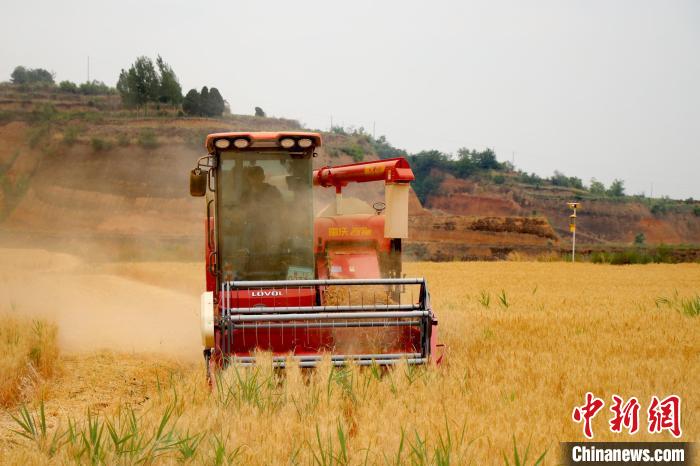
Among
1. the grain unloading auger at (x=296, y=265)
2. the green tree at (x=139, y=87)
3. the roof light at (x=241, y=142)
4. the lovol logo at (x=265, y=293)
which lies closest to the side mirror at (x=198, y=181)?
the grain unloading auger at (x=296, y=265)

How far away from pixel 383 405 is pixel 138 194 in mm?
49526

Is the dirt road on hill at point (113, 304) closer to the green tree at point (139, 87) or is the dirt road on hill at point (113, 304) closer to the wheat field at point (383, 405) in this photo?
the wheat field at point (383, 405)

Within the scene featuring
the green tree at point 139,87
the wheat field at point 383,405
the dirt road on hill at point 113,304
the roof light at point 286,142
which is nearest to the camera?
the wheat field at point 383,405

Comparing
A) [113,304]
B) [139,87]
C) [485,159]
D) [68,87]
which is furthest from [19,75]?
[113,304]

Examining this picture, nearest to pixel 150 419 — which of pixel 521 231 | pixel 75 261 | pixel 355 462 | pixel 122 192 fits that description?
pixel 355 462

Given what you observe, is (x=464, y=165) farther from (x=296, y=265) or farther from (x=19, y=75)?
(x=296, y=265)

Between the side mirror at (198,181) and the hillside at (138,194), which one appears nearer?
the side mirror at (198,181)

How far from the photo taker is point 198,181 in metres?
7.54

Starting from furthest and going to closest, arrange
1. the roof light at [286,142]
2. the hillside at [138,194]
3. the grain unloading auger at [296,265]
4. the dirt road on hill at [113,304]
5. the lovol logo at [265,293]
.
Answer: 1. the hillside at [138,194]
2. the dirt road on hill at [113,304]
3. the roof light at [286,142]
4. the lovol logo at [265,293]
5. the grain unloading auger at [296,265]

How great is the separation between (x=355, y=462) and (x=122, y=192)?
168ft

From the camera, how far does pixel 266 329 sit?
22.3ft

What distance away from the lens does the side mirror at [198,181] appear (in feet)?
24.6

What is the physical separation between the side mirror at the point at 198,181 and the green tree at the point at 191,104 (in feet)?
195

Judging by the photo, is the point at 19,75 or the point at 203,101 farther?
the point at 19,75
